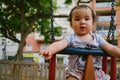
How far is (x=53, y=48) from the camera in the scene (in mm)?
2252

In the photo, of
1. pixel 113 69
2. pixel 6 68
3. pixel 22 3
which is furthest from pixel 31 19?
pixel 113 69

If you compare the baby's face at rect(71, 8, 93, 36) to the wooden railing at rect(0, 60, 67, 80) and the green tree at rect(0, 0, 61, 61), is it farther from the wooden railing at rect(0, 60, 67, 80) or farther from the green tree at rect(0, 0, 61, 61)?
the green tree at rect(0, 0, 61, 61)

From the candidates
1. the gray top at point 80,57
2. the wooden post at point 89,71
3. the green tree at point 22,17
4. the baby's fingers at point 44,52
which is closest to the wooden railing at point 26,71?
the green tree at point 22,17

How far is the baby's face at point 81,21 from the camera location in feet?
8.03

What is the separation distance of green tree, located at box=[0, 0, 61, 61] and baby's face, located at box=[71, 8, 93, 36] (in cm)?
1079

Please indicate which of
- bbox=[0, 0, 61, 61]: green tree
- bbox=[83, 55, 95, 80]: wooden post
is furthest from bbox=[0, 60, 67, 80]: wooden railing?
bbox=[83, 55, 95, 80]: wooden post

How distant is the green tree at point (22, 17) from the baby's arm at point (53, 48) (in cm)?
1088

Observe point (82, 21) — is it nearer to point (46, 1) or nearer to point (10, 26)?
point (46, 1)

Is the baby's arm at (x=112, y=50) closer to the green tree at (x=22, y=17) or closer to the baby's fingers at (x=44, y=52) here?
the baby's fingers at (x=44, y=52)

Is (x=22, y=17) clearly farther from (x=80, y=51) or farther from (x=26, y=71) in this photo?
(x=80, y=51)

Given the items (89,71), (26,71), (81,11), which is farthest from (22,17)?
(89,71)

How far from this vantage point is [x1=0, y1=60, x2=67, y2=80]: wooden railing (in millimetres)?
10716

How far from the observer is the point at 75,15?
97.1 inches

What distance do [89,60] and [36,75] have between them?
28.5 ft
